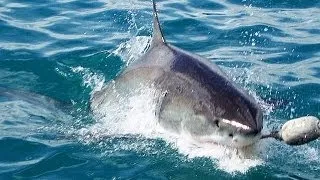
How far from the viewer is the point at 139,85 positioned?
20.5ft

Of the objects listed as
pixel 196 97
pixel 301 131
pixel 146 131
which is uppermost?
pixel 196 97

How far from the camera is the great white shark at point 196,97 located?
4.93 m

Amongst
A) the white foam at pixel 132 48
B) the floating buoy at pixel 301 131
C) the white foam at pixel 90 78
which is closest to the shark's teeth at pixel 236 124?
the floating buoy at pixel 301 131

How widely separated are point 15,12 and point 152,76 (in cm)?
→ 475

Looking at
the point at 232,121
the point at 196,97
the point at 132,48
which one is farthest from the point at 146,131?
the point at 132,48

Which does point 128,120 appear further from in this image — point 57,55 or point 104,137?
point 57,55

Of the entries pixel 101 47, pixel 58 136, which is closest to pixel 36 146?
pixel 58 136

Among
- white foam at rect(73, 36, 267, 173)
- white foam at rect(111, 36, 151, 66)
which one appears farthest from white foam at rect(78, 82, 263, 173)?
white foam at rect(111, 36, 151, 66)

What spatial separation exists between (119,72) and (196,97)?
2.76 meters

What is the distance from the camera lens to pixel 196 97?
17.6ft

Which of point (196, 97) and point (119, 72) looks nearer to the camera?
point (196, 97)

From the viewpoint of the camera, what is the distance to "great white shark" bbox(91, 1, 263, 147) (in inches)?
194

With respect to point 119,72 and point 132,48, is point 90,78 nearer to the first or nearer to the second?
point 119,72

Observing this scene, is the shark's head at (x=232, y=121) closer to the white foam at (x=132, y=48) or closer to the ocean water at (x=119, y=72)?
the ocean water at (x=119, y=72)
